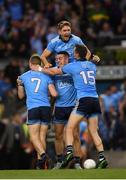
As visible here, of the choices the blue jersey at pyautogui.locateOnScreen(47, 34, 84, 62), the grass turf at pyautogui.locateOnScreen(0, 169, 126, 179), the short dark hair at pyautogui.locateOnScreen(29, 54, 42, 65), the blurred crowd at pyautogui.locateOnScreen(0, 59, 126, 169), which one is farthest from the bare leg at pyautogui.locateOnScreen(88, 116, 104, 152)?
the blurred crowd at pyautogui.locateOnScreen(0, 59, 126, 169)

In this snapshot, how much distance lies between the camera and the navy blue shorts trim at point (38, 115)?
16.8 metres

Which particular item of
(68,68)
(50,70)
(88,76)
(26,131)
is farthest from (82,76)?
(26,131)

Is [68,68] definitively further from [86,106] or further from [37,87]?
[37,87]

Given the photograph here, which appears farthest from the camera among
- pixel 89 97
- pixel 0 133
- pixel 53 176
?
pixel 0 133

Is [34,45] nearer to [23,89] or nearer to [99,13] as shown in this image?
[99,13]

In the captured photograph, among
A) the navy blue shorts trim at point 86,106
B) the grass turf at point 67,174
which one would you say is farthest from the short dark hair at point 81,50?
the grass turf at point 67,174

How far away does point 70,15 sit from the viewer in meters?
28.2

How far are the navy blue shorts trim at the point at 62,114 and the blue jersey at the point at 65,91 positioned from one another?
0.07 m

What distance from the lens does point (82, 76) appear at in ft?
53.0

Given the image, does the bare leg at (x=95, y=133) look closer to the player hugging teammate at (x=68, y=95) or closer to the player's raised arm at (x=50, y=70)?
the player hugging teammate at (x=68, y=95)

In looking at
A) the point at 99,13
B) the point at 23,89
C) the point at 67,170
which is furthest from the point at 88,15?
the point at 67,170

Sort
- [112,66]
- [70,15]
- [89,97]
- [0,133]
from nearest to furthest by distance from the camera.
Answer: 1. [89,97]
2. [0,133]
3. [112,66]
4. [70,15]

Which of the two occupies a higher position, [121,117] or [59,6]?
[59,6]

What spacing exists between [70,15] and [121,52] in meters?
2.93
